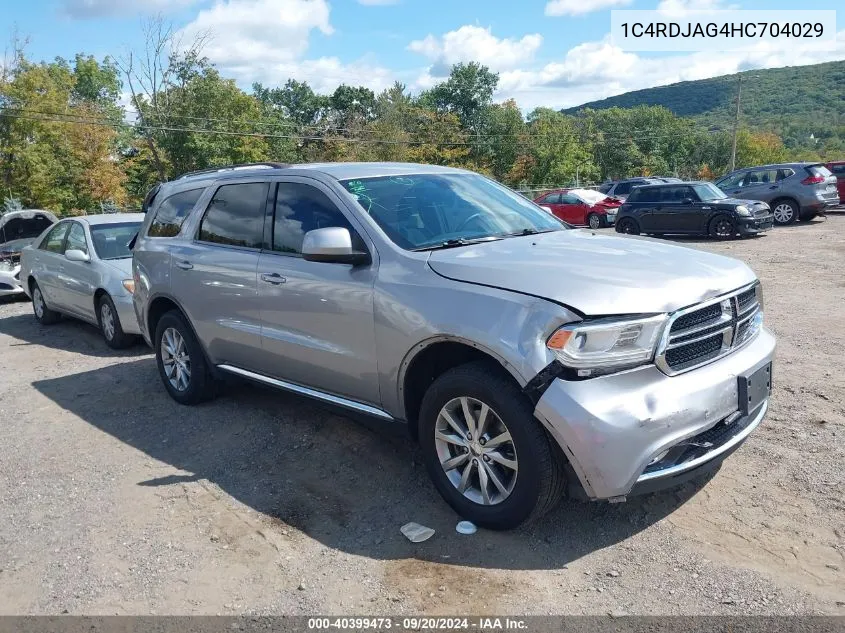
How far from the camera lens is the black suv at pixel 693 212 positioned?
1767cm

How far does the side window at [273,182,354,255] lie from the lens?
175 inches

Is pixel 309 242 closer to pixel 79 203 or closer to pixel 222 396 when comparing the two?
pixel 222 396

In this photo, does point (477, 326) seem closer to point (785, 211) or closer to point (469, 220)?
point (469, 220)

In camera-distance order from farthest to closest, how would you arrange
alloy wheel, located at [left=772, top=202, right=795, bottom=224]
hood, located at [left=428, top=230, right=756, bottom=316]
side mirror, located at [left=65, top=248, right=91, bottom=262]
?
1. alloy wheel, located at [left=772, top=202, right=795, bottom=224]
2. side mirror, located at [left=65, top=248, right=91, bottom=262]
3. hood, located at [left=428, top=230, right=756, bottom=316]

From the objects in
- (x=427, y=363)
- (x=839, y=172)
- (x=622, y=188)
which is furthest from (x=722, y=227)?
(x=427, y=363)

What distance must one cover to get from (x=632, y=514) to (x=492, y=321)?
4.43 ft

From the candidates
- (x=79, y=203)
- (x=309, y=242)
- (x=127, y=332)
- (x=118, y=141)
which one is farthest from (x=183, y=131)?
(x=309, y=242)

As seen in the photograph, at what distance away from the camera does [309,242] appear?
13.0ft

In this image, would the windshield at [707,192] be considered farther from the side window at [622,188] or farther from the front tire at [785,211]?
the side window at [622,188]

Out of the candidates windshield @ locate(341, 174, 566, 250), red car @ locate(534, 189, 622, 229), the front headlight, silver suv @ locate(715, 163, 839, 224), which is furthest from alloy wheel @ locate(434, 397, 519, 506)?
red car @ locate(534, 189, 622, 229)

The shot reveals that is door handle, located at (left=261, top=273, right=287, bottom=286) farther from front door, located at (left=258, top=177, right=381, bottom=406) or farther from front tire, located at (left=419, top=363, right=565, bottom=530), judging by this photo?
front tire, located at (left=419, top=363, right=565, bottom=530)

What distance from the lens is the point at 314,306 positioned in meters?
4.37

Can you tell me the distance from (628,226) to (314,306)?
1733cm

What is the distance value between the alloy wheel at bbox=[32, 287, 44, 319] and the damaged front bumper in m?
9.70
